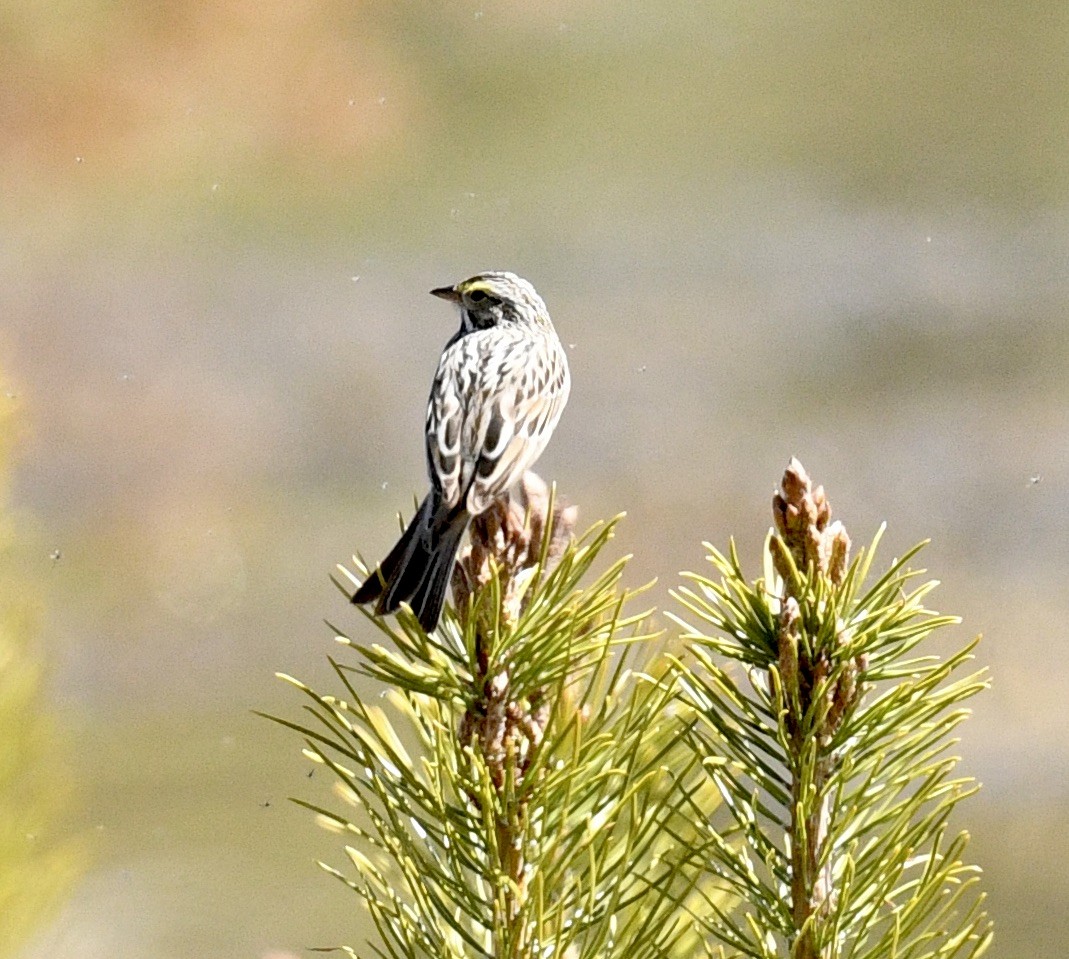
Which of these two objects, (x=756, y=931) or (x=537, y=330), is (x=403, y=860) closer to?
(x=756, y=931)

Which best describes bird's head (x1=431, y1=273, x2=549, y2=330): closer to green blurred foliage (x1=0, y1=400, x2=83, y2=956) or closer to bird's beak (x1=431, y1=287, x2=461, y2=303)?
→ bird's beak (x1=431, y1=287, x2=461, y2=303)

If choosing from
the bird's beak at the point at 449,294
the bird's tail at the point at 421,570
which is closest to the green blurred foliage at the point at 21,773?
the bird's tail at the point at 421,570

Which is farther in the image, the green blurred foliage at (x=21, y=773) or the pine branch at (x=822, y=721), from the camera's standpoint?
the green blurred foliage at (x=21, y=773)

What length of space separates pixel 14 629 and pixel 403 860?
12.6 inches

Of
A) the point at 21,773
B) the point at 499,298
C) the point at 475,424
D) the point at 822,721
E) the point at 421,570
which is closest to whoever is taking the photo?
the point at 822,721

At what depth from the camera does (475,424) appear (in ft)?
2.63

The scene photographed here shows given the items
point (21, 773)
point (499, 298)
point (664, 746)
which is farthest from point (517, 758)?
point (499, 298)

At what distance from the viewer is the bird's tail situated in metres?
0.49

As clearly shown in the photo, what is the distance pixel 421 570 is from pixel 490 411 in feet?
1.03

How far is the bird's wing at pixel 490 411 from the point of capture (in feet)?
2.26

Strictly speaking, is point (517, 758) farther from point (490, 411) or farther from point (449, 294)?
point (449, 294)

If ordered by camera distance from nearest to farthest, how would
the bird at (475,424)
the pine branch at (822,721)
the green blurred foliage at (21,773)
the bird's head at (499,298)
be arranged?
the pine branch at (822,721) < the bird at (475,424) < the green blurred foliage at (21,773) < the bird's head at (499,298)

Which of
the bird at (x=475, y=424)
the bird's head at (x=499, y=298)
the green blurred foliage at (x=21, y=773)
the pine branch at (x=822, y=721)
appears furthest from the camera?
the bird's head at (x=499, y=298)

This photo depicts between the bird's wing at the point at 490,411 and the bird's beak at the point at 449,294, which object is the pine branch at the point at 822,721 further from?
the bird's beak at the point at 449,294
